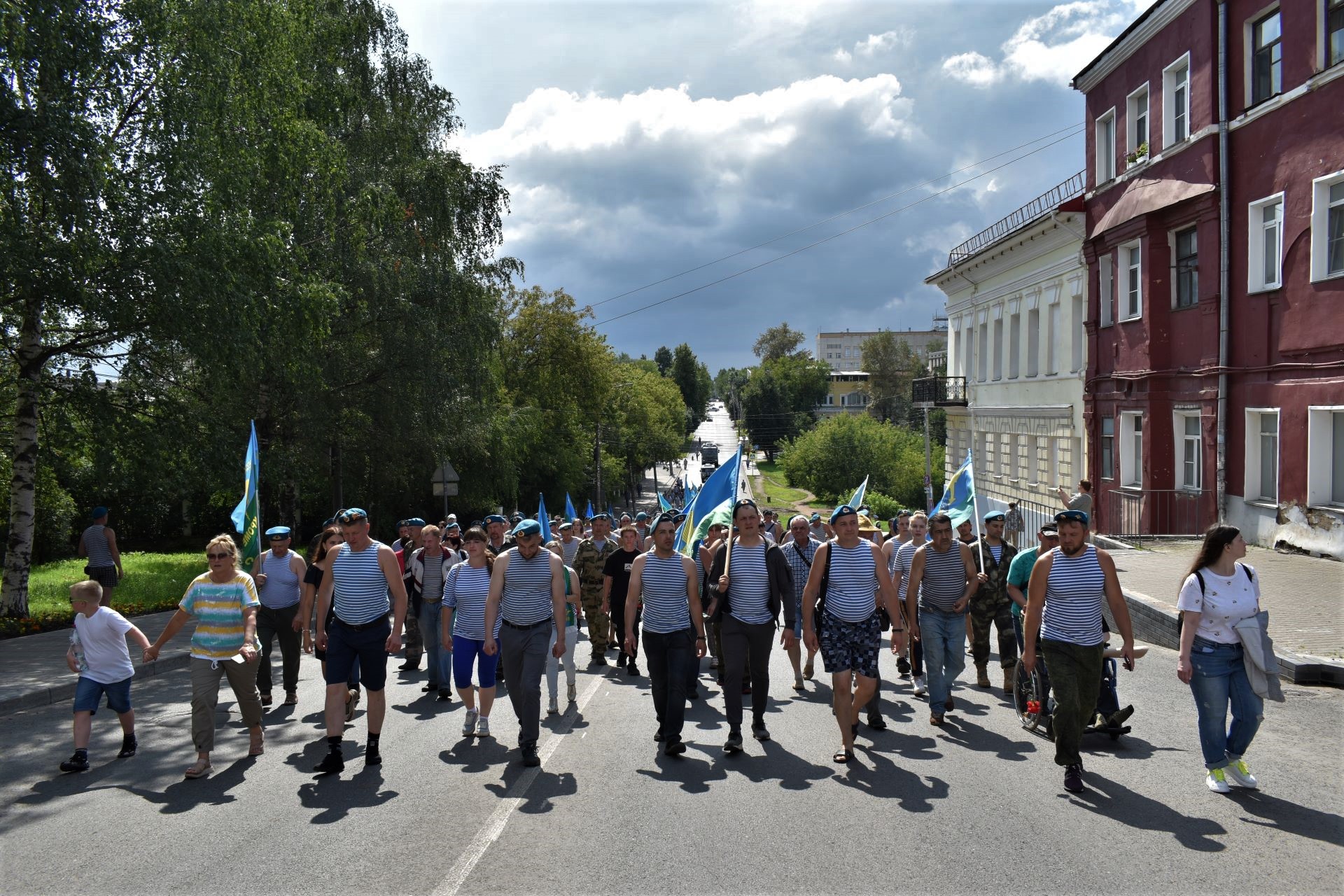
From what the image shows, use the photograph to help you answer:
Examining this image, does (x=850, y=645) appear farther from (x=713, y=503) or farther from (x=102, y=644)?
(x=102, y=644)

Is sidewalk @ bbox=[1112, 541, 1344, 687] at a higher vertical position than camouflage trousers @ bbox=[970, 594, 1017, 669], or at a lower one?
lower

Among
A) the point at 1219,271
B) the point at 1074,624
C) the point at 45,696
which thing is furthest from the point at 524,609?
the point at 1219,271

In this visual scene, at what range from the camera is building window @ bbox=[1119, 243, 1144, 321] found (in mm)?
23641

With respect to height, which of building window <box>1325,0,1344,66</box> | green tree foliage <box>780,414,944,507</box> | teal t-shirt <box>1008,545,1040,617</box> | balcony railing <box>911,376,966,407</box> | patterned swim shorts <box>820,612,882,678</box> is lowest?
green tree foliage <box>780,414,944,507</box>

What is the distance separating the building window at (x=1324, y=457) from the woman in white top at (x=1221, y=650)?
42.5ft

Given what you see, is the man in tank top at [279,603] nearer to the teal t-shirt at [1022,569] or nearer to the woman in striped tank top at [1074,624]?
the teal t-shirt at [1022,569]

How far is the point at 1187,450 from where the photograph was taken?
22094mm

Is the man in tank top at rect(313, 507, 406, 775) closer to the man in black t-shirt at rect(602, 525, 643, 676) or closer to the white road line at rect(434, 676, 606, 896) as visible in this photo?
the white road line at rect(434, 676, 606, 896)

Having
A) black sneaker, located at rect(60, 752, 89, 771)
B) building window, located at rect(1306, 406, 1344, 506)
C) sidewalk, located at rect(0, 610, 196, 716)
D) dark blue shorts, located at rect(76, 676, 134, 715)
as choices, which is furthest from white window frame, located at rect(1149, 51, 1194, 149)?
black sneaker, located at rect(60, 752, 89, 771)

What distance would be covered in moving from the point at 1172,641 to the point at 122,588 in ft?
61.0

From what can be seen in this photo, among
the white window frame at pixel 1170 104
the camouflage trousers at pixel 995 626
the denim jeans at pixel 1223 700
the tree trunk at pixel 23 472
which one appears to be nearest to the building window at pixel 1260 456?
the white window frame at pixel 1170 104

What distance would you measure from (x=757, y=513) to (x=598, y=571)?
5571 millimetres

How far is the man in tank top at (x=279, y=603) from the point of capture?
9.59m

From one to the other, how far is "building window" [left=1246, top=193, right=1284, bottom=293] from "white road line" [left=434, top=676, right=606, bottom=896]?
53.6ft
